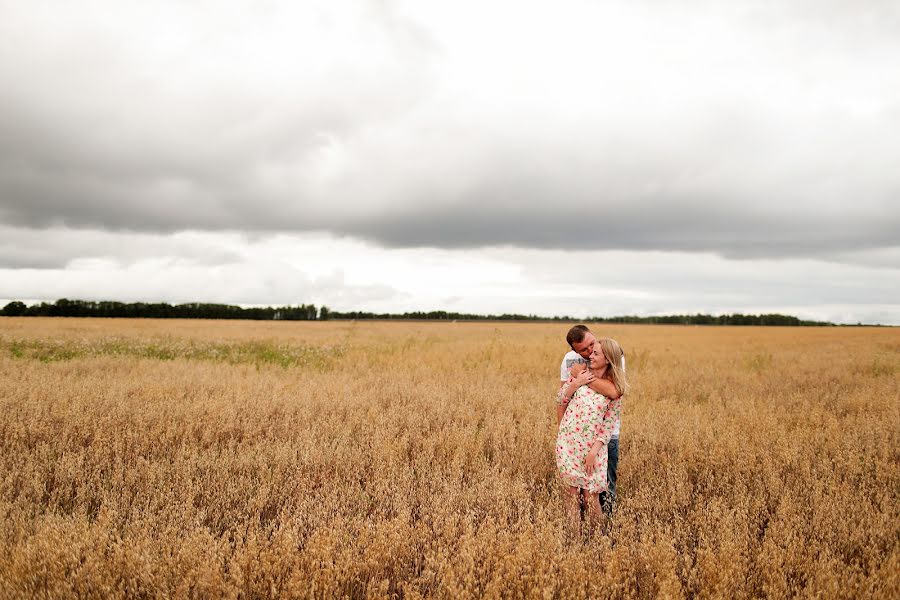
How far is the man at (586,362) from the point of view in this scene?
393 centimetres

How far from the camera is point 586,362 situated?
415 centimetres

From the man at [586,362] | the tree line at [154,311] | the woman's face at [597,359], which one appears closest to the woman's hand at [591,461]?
the man at [586,362]

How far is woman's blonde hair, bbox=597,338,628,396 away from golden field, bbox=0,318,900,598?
1009 mm

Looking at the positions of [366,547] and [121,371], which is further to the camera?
[121,371]

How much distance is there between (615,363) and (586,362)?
0.32m

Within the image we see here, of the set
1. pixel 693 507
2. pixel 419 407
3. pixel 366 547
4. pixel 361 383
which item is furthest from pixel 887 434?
pixel 361 383

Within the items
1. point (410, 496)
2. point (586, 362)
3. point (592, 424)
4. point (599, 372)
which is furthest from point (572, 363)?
point (410, 496)

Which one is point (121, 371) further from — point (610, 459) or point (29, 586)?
point (610, 459)

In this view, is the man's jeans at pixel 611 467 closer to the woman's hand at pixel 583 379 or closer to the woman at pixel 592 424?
the woman at pixel 592 424

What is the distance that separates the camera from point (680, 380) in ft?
36.5

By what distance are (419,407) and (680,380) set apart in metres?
6.95

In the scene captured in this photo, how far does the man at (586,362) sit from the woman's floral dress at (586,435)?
7.1 inches

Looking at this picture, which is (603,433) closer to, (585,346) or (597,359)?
(597,359)

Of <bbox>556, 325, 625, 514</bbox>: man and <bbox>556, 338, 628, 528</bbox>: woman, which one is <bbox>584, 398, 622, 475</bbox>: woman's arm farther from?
<bbox>556, 325, 625, 514</bbox>: man
